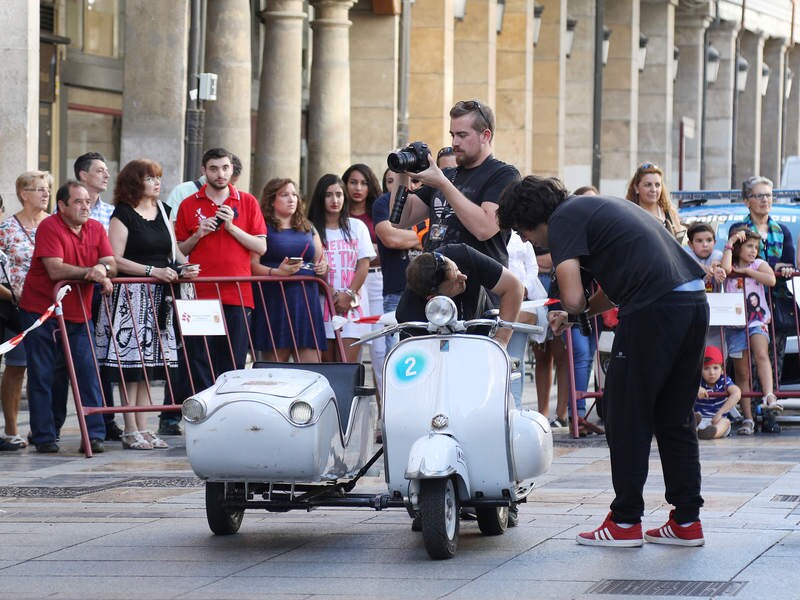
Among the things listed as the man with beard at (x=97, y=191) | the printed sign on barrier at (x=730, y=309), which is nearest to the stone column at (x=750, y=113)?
the printed sign on barrier at (x=730, y=309)

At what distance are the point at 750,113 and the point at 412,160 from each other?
4905cm

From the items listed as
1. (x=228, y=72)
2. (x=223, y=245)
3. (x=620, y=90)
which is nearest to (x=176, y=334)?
(x=223, y=245)

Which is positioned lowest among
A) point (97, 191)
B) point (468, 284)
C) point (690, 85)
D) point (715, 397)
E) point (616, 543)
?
point (616, 543)

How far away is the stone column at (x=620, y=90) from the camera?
41.6 m

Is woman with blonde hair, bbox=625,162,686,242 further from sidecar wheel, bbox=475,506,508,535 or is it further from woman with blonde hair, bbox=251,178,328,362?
sidecar wheel, bbox=475,506,508,535

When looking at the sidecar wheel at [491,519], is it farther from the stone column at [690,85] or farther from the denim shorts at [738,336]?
the stone column at [690,85]

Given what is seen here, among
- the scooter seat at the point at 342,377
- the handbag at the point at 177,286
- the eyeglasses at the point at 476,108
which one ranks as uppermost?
the eyeglasses at the point at 476,108

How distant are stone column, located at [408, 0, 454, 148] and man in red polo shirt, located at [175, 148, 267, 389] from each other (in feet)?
55.1

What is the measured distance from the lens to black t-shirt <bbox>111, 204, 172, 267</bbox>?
12.1 meters

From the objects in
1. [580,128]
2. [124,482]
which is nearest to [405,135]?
[580,128]

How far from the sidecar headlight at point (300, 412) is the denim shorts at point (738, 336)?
647 centimetres

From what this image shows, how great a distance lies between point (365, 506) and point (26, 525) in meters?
1.74

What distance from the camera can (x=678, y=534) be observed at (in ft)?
25.3

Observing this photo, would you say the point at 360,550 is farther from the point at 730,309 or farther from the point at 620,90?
the point at 620,90
